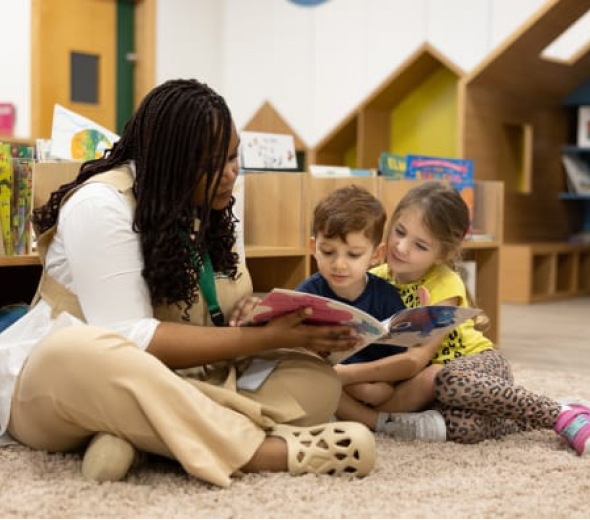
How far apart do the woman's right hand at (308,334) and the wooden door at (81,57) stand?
391 cm

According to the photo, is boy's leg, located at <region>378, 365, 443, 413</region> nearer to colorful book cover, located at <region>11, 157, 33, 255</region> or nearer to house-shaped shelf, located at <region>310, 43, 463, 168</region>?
colorful book cover, located at <region>11, 157, 33, 255</region>

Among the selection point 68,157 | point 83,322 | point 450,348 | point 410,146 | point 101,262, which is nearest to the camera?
point 101,262

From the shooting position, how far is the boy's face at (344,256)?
1772mm

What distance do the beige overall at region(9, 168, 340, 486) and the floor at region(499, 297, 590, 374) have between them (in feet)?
5.38

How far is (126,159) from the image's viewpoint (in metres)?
1.62

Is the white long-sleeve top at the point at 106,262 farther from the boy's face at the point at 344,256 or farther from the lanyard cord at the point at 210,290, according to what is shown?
the boy's face at the point at 344,256

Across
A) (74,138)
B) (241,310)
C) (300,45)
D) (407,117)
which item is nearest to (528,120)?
(407,117)

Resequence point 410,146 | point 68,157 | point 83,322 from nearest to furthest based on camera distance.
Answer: point 83,322 < point 68,157 < point 410,146

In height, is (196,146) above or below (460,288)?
above

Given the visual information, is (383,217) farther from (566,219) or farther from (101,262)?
(566,219)

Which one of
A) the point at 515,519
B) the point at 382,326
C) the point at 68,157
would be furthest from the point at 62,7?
the point at 515,519

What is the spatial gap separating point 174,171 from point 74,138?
0.90 m

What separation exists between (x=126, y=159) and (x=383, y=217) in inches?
20.2

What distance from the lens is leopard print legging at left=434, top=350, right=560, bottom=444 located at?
5.98ft
